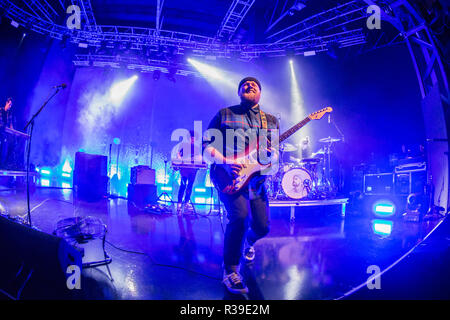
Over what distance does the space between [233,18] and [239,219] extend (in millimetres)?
8499

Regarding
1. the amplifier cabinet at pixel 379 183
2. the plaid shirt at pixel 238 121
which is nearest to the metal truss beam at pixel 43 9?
the plaid shirt at pixel 238 121

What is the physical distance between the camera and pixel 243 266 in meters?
2.58

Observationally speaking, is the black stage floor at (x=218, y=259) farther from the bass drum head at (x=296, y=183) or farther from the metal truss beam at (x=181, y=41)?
the metal truss beam at (x=181, y=41)

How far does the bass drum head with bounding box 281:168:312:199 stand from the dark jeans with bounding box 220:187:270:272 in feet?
12.4

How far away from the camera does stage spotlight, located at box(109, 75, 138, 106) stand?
12188 millimetres

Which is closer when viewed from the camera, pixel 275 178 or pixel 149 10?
pixel 275 178

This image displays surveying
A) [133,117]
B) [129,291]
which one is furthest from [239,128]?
[133,117]

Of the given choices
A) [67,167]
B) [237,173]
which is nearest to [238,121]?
[237,173]

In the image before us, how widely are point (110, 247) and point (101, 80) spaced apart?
39.6ft

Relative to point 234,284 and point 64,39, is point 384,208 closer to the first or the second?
point 234,284

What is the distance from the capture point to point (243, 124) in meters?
2.33

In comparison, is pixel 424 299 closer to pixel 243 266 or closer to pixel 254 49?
pixel 243 266

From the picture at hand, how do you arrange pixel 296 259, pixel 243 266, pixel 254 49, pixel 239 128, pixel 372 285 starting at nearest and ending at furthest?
pixel 372 285 → pixel 239 128 → pixel 243 266 → pixel 296 259 → pixel 254 49

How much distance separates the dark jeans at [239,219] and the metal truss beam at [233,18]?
7.56 metres
